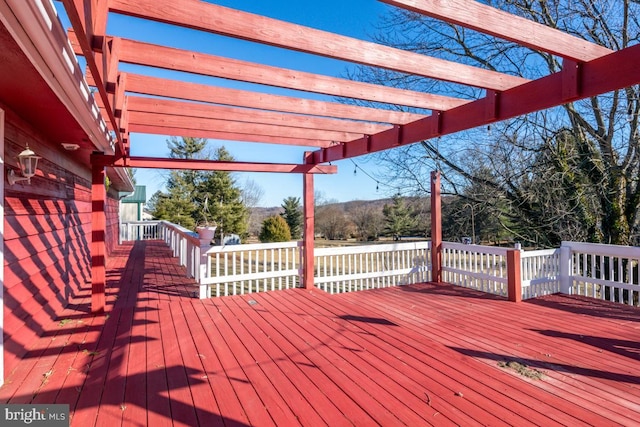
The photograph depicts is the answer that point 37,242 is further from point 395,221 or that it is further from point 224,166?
point 395,221

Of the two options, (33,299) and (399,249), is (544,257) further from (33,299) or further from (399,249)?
(33,299)

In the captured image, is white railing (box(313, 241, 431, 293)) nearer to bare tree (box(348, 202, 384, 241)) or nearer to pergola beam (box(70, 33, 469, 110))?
pergola beam (box(70, 33, 469, 110))

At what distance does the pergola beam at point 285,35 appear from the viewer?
159 cm

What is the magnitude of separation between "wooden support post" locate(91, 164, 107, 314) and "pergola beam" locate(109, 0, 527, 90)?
3.12 m

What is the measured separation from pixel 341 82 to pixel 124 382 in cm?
279

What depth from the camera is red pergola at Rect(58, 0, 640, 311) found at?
1.65m

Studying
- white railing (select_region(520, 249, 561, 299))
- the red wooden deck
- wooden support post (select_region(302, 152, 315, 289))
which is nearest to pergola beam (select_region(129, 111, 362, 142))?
wooden support post (select_region(302, 152, 315, 289))

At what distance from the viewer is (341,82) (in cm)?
275

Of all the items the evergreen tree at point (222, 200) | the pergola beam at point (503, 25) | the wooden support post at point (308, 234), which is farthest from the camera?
the evergreen tree at point (222, 200)

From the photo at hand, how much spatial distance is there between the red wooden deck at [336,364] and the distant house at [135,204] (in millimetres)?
15994

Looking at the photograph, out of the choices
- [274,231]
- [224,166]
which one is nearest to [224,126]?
[224,166]

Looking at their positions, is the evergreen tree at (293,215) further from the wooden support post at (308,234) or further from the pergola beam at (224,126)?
the pergola beam at (224,126)

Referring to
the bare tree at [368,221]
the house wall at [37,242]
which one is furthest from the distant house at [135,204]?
the house wall at [37,242]

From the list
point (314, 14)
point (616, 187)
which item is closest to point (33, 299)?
point (314, 14)
